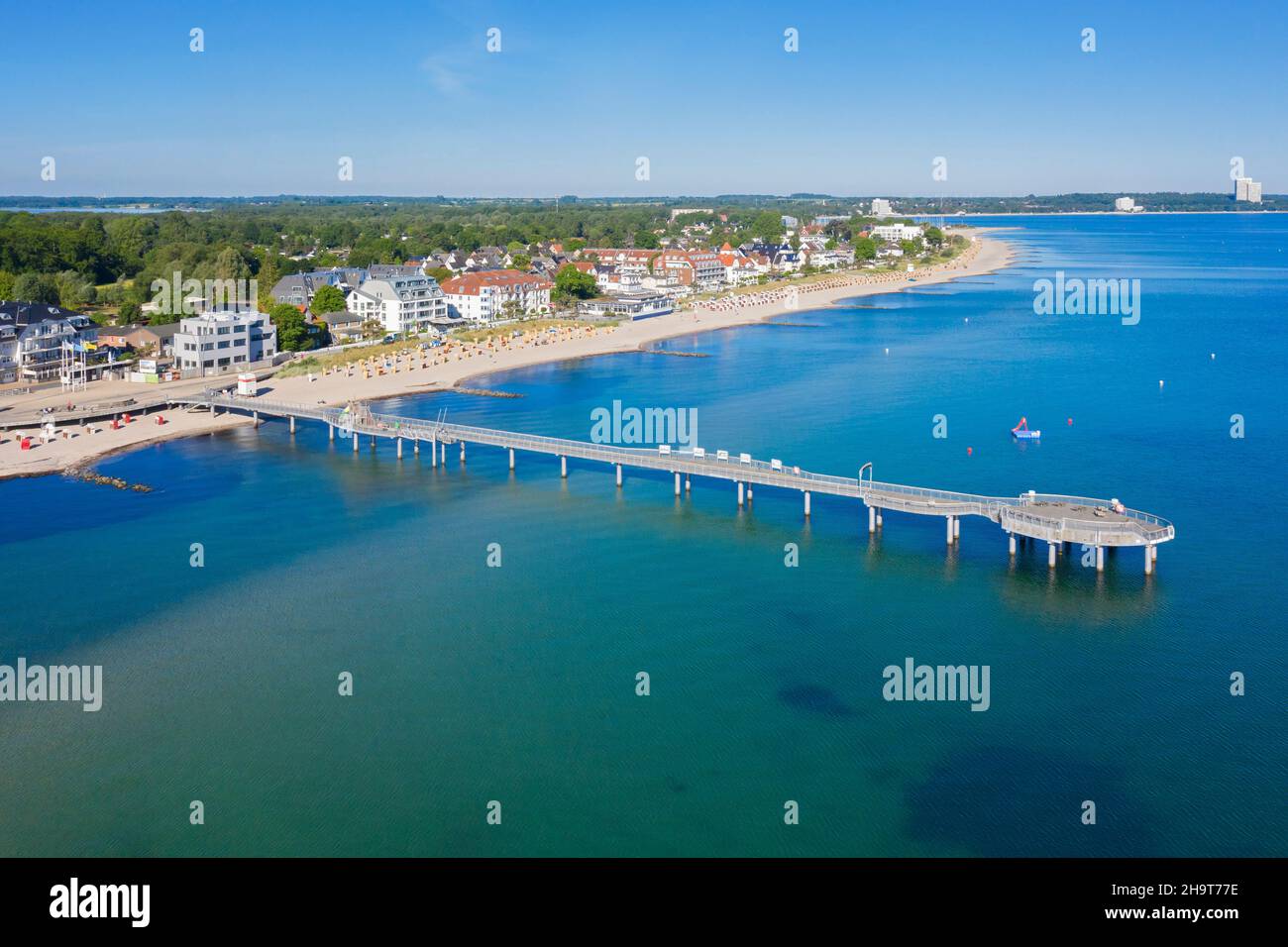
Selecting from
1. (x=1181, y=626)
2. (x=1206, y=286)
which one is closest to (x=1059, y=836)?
(x=1181, y=626)

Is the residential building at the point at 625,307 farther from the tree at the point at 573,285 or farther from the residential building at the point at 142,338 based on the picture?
the residential building at the point at 142,338

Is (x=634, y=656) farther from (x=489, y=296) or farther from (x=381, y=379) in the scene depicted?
(x=489, y=296)

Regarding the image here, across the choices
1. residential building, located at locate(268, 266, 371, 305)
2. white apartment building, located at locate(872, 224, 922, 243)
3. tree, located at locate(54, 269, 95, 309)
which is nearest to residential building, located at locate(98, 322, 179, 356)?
residential building, located at locate(268, 266, 371, 305)

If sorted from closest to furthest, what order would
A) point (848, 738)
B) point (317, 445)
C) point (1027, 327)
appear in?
point (848, 738), point (317, 445), point (1027, 327)

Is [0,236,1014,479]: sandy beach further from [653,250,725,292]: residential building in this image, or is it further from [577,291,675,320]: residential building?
[653,250,725,292]: residential building

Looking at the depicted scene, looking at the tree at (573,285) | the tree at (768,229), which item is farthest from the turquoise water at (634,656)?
the tree at (768,229)
